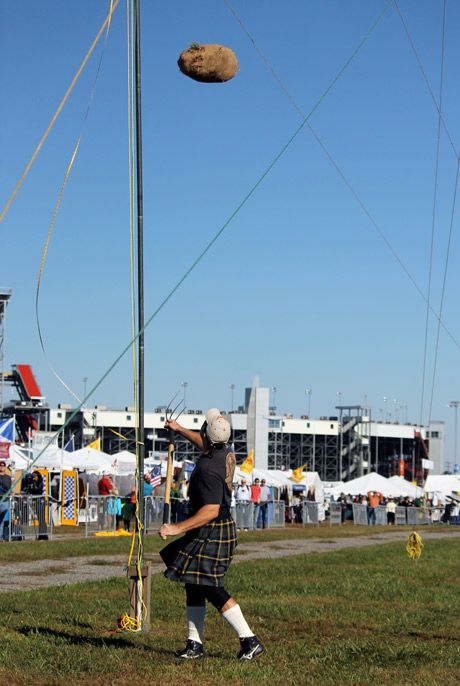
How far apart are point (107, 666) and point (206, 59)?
4.61 metres

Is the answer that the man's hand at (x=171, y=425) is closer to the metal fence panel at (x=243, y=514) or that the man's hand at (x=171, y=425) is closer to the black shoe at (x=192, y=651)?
the black shoe at (x=192, y=651)

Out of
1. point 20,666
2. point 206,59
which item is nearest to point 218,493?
point 20,666

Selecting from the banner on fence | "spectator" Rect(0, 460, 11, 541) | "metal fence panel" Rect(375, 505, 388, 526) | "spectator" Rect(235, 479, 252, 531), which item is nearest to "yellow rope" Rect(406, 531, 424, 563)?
"spectator" Rect(0, 460, 11, 541)

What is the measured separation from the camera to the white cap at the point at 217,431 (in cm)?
594

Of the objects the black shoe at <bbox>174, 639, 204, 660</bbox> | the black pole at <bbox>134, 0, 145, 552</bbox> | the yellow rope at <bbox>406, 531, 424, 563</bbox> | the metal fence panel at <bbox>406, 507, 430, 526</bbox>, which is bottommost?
the metal fence panel at <bbox>406, 507, 430, 526</bbox>

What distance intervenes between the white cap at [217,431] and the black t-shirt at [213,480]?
0.07 m

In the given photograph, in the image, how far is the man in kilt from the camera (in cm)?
586

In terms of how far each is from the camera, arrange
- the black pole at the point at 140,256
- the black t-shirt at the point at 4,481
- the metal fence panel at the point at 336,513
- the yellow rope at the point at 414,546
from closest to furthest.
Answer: the black pole at the point at 140,256, the yellow rope at the point at 414,546, the black t-shirt at the point at 4,481, the metal fence panel at the point at 336,513

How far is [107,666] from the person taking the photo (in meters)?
5.79

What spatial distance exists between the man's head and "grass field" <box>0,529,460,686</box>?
1477 mm

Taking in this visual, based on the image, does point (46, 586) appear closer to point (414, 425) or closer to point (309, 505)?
point (309, 505)

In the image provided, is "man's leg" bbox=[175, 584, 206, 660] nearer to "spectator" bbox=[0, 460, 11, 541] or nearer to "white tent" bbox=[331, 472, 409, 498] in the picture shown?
"spectator" bbox=[0, 460, 11, 541]

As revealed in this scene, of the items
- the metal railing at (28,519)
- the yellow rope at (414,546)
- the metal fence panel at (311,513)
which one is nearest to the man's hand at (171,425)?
the yellow rope at (414,546)

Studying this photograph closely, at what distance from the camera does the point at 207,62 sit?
7094mm
